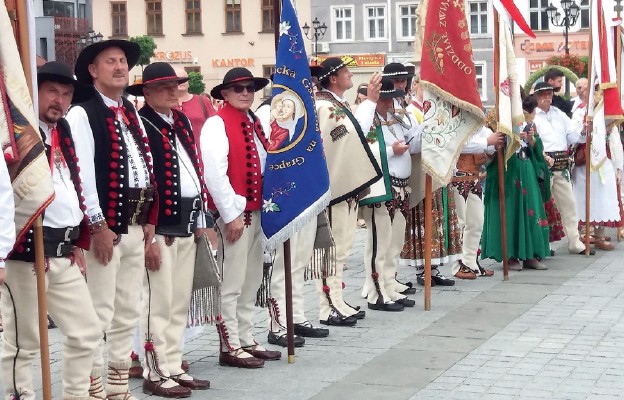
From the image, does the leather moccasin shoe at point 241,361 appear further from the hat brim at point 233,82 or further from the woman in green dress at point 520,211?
the woman in green dress at point 520,211

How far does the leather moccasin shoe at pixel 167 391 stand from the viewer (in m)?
6.70

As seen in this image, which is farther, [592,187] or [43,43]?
[43,43]

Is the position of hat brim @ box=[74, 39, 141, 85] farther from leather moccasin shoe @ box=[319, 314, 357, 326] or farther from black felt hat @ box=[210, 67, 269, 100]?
leather moccasin shoe @ box=[319, 314, 357, 326]

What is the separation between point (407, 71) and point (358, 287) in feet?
7.01

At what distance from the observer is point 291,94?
7562mm

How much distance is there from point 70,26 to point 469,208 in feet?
148

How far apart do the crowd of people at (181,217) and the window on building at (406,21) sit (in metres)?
42.3

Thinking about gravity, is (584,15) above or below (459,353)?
above


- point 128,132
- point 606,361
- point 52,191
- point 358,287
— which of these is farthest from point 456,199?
point 52,191

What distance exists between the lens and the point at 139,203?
21.0ft

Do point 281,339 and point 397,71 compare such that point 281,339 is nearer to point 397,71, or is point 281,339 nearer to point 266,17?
point 397,71

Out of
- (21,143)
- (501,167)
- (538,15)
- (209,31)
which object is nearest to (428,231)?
(501,167)

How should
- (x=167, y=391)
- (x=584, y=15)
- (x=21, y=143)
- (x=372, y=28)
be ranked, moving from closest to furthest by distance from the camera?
1. (x=21, y=143)
2. (x=167, y=391)
3. (x=584, y=15)
4. (x=372, y=28)

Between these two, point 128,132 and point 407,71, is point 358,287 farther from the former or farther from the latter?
point 128,132
